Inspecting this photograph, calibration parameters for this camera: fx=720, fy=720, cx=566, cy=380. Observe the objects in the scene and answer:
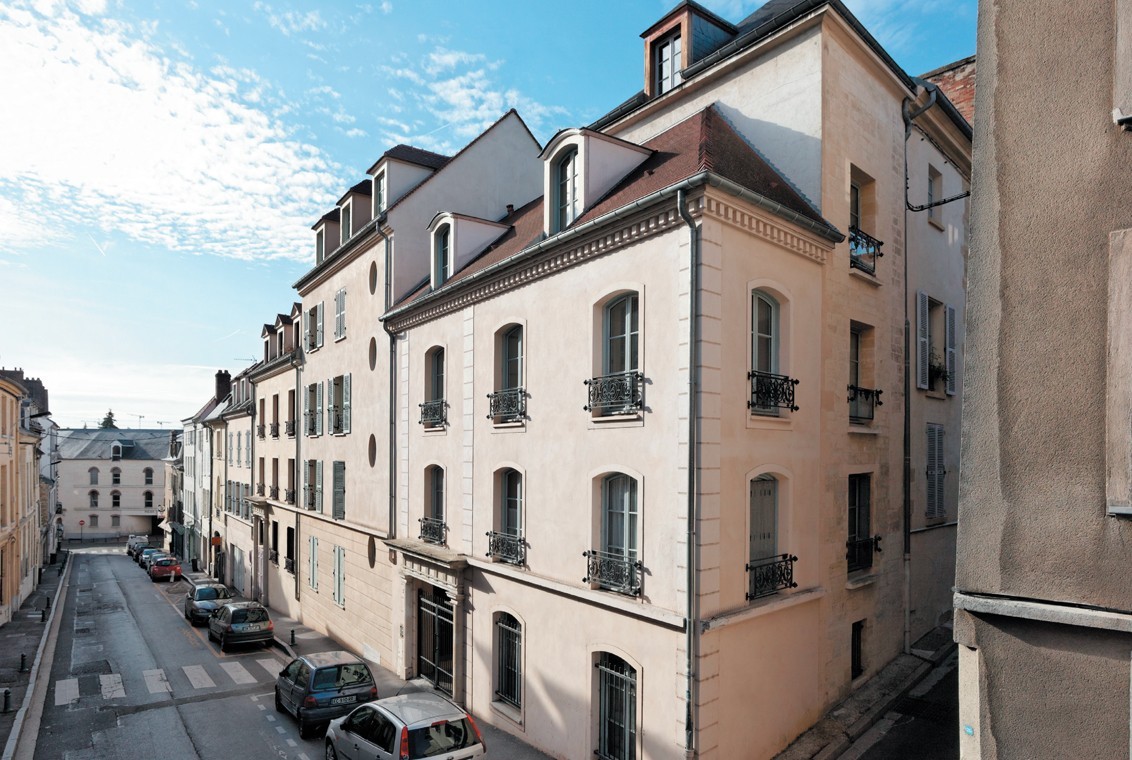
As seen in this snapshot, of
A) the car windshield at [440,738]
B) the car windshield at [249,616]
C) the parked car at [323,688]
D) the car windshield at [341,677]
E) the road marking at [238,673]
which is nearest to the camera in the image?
the car windshield at [440,738]

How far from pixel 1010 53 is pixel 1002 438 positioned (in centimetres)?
339

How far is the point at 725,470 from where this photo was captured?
10.9m

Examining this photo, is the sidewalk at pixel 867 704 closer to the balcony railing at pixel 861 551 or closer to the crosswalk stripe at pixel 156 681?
the balcony railing at pixel 861 551

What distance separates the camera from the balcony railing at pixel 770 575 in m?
11.4

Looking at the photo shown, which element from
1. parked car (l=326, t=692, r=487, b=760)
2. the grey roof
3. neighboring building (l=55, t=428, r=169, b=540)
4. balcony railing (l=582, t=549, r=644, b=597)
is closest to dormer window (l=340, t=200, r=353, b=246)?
balcony railing (l=582, t=549, r=644, b=597)

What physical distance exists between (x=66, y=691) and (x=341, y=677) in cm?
949

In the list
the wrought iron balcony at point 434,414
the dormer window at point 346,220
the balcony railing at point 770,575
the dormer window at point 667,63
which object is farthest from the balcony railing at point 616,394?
the dormer window at point 346,220

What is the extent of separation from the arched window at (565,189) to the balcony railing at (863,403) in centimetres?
647

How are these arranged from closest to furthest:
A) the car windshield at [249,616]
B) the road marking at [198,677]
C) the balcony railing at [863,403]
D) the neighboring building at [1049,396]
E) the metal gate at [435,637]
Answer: the neighboring building at [1049,396]
the balcony railing at [863,403]
the metal gate at [435,637]
the road marking at [198,677]
the car windshield at [249,616]

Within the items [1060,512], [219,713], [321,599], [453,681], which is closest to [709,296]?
[1060,512]

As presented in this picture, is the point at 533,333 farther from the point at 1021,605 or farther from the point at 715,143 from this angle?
the point at 1021,605

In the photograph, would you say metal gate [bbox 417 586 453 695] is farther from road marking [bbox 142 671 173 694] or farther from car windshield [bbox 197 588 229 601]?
car windshield [bbox 197 588 229 601]

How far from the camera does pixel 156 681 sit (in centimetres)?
2019

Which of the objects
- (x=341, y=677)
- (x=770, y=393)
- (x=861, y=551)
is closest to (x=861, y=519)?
(x=861, y=551)
